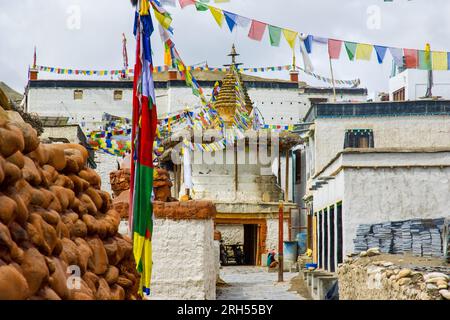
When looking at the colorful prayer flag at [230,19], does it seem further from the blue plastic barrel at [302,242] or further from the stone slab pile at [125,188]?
the blue plastic barrel at [302,242]

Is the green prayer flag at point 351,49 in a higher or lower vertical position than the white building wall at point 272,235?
higher

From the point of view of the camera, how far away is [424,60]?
1334cm

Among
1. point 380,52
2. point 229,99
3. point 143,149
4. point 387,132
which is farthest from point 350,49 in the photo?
point 229,99

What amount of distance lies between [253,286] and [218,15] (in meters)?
9.27

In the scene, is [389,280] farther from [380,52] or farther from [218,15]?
[218,15]

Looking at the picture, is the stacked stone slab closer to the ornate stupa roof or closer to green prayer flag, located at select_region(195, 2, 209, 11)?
green prayer flag, located at select_region(195, 2, 209, 11)

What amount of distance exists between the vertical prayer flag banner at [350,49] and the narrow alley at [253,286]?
5203 millimetres

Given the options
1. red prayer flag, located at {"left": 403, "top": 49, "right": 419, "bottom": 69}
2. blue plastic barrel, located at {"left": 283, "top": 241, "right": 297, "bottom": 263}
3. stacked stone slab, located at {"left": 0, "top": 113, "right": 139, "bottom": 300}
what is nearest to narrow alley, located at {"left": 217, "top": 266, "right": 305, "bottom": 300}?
blue plastic barrel, located at {"left": 283, "top": 241, "right": 297, "bottom": 263}

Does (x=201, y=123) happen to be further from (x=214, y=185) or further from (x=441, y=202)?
(x=441, y=202)

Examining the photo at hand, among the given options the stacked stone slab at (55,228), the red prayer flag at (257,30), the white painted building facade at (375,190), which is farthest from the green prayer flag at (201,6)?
the white painted building facade at (375,190)

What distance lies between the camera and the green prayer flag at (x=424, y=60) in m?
13.3

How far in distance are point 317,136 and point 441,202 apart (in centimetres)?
1238
